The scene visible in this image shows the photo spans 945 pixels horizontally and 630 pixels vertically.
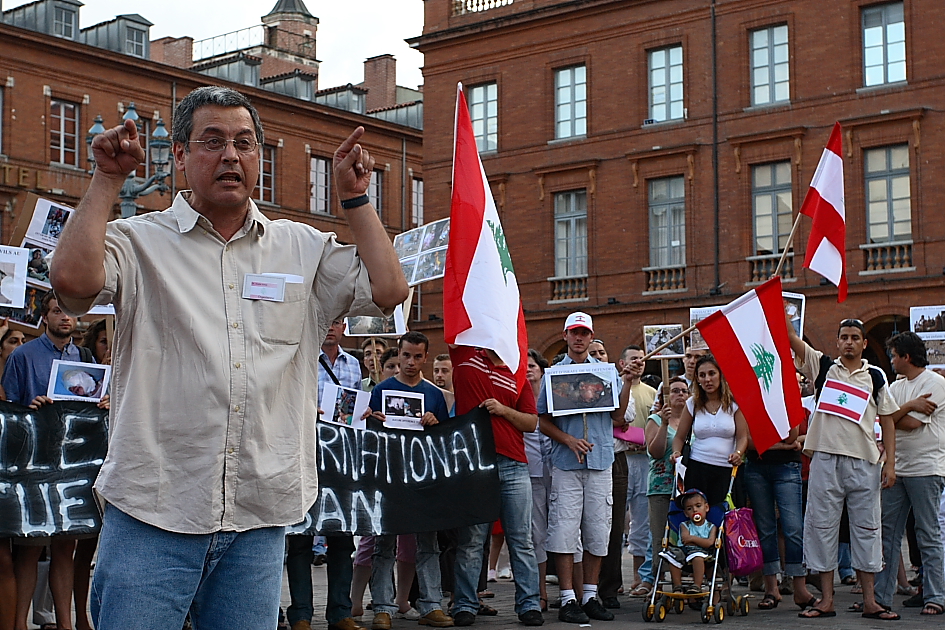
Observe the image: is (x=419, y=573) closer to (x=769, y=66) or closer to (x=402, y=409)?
(x=402, y=409)

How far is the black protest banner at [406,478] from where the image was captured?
910 centimetres

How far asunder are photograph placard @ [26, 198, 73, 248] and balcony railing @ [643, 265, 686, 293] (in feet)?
81.1

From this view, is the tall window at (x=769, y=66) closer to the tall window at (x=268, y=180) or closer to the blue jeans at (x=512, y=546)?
the tall window at (x=268, y=180)

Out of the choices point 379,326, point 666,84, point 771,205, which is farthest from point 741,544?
point 666,84

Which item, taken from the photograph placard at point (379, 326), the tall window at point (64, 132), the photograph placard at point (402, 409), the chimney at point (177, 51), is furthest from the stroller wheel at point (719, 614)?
the chimney at point (177, 51)

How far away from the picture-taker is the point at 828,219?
12.9m

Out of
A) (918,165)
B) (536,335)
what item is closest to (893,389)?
(918,165)

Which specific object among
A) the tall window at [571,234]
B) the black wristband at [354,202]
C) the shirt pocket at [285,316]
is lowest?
the shirt pocket at [285,316]

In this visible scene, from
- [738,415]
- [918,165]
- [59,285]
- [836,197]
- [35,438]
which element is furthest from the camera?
[918,165]

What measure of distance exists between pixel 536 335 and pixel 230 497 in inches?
1264

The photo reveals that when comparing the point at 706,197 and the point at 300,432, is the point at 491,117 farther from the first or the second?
the point at 300,432

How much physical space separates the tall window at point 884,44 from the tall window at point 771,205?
2897 millimetres

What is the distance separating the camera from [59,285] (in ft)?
9.99

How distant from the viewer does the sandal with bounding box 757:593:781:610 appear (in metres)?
10.8
